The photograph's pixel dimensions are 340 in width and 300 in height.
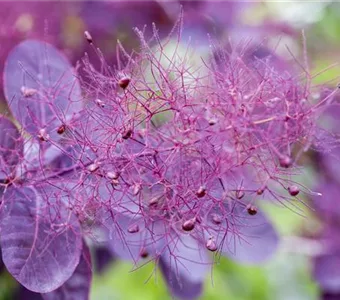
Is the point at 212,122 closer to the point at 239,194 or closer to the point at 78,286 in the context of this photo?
the point at 239,194

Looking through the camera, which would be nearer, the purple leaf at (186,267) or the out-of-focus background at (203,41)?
the purple leaf at (186,267)

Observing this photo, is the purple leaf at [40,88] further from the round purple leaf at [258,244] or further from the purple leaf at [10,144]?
the round purple leaf at [258,244]

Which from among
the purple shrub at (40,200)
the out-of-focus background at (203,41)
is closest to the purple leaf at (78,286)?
the purple shrub at (40,200)

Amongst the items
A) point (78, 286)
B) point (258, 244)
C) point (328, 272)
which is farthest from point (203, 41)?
point (78, 286)

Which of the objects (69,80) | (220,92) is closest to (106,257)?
(69,80)

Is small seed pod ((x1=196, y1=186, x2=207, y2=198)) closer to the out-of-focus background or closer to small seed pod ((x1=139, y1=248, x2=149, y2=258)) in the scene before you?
small seed pod ((x1=139, y1=248, x2=149, y2=258))

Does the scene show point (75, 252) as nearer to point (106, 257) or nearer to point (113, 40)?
point (106, 257)

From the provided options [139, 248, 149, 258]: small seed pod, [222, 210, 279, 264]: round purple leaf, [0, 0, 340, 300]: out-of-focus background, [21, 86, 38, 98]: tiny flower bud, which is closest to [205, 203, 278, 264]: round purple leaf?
[222, 210, 279, 264]: round purple leaf
